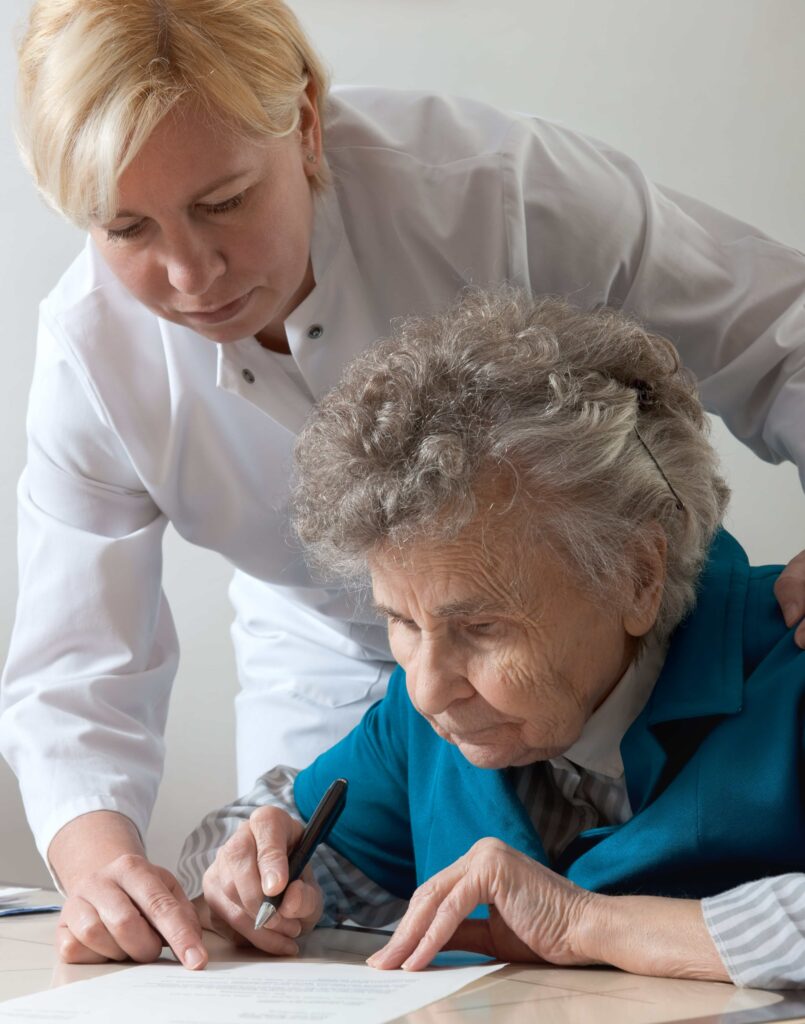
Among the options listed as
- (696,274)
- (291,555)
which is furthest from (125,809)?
(696,274)

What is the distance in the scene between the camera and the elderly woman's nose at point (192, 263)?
131 cm

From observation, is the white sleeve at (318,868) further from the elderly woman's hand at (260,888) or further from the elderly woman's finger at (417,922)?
the elderly woman's finger at (417,922)

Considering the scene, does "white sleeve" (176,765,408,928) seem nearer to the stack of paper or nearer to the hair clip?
the stack of paper

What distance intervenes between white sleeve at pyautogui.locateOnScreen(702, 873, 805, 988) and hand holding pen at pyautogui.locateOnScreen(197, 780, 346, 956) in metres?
0.40

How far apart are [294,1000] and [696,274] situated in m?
0.97

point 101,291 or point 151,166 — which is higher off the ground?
point 151,166

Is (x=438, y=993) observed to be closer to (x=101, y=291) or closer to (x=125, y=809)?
(x=125, y=809)

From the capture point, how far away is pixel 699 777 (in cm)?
115

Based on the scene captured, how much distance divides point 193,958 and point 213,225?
694 millimetres

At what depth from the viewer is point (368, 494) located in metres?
1.18

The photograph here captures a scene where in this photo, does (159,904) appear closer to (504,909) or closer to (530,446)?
(504,909)

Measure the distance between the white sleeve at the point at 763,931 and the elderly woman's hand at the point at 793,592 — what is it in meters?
0.26

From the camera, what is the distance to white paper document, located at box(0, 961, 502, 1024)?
2.99 ft

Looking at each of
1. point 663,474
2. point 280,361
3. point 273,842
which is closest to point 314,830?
point 273,842
